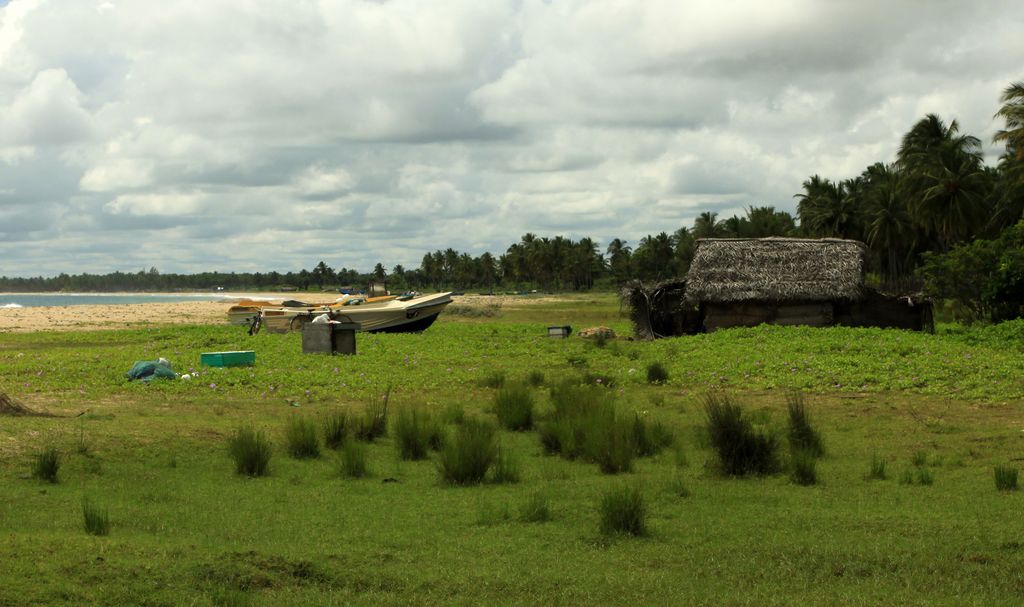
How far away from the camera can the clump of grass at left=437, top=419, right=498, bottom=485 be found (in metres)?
9.98

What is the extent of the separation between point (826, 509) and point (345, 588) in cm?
442

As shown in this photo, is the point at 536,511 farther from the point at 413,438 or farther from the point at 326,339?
the point at 326,339

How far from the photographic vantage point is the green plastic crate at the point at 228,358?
65.9 ft

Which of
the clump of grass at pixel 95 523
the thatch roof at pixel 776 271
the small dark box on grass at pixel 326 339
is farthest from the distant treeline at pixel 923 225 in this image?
the clump of grass at pixel 95 523

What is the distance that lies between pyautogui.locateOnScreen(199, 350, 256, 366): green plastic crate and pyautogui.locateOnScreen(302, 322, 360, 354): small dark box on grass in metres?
2.22

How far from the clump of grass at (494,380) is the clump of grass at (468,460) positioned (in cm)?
753

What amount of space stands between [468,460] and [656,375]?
956 centimetres

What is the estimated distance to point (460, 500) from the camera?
919 cm

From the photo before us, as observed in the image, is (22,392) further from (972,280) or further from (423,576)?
(972,280)

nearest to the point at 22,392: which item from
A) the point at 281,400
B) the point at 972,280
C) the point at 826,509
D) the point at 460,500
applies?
the point at 281,400

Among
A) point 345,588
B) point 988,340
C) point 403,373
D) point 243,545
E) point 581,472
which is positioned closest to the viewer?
point 345,588

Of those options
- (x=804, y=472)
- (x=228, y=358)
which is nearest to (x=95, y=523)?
(x=804, y=472)

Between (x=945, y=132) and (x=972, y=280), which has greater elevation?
(x=945, y=132)

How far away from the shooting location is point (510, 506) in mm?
8852
